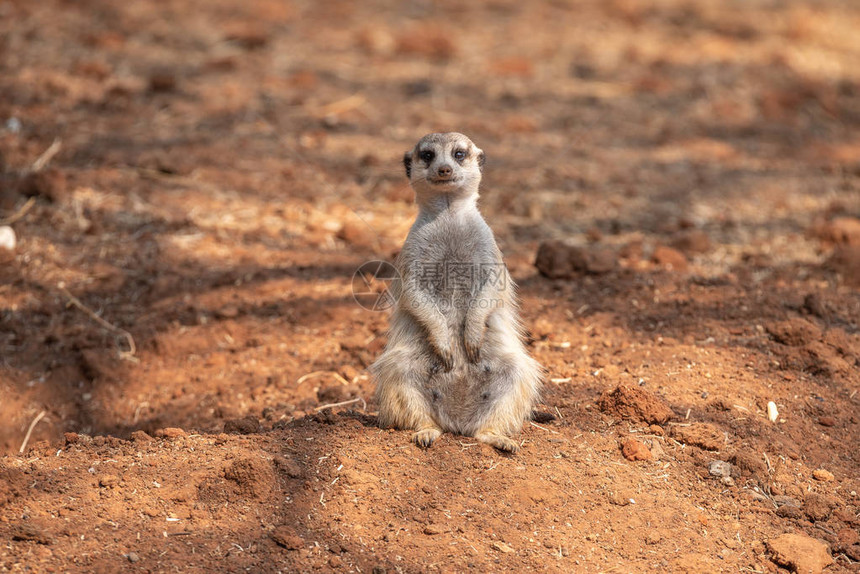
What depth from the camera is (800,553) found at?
10.8ft

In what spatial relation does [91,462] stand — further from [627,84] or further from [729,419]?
[627,84]

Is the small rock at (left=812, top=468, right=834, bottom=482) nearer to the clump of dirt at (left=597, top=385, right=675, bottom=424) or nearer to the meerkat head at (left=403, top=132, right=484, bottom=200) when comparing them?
the clump of dirt at (left=597, top=385, right=675, bottom=424)

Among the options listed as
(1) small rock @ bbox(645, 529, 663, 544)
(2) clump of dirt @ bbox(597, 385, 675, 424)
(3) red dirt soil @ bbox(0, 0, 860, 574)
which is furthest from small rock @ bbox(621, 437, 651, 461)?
(1) small rock @ bbox(645, 529, 663, 544)

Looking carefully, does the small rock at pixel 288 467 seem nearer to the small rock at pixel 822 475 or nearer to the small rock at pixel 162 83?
the small rock at pixel 822 475

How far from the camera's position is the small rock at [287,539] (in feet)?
10.1

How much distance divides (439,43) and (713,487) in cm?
721

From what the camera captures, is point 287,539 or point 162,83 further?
point 162,83

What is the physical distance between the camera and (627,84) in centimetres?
957

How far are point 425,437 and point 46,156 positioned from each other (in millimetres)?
4536

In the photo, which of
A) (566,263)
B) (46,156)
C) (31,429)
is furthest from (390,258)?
(46,156)

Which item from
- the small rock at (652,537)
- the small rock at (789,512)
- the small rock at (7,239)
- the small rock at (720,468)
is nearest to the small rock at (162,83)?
the small rock at (7,239)

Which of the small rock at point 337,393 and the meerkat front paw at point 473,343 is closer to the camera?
the meerkat front paw at point 473,343

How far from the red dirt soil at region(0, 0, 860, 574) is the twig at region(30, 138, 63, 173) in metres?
0.09

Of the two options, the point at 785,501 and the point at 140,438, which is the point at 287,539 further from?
the point at 785,501
